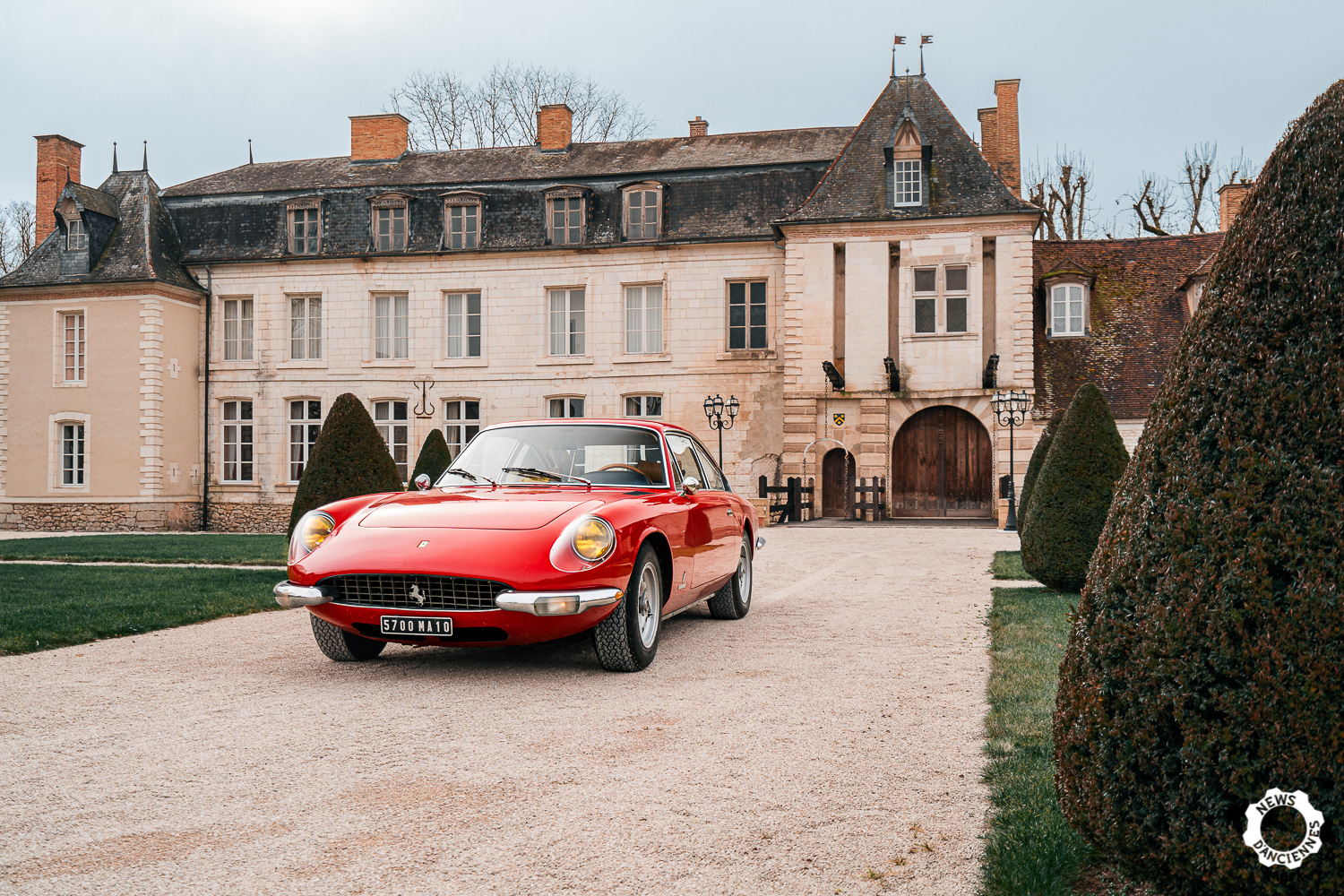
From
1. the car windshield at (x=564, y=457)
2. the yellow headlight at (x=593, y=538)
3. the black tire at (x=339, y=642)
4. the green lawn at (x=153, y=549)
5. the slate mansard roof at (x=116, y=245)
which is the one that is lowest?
the green lawn at (x=153, y=549)

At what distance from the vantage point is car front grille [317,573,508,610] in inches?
231

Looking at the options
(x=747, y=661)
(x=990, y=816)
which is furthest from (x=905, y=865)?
(x=747, y=661)

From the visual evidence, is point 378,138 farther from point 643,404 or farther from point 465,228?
point 643,404

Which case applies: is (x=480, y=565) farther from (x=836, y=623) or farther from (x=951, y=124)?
(x=951, y=124)

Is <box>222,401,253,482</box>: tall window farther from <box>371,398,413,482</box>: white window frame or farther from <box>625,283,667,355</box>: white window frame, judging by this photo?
<box>625,283,667,355</box>: white window frame

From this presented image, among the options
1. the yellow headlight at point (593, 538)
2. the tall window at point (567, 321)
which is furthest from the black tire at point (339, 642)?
the tall window at point (567, 321)

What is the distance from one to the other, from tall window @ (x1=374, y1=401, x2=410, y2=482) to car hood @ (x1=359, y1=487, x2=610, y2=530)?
23.9m

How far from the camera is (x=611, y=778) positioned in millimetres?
4191

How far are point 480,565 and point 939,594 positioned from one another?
6.36 m

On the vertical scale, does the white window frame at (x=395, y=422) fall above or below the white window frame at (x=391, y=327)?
below

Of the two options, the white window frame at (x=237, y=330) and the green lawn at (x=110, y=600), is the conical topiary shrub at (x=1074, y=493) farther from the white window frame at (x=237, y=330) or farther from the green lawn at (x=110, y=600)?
the white window frame at (x=237, y=330)

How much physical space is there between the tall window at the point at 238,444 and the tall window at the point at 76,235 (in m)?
5.90

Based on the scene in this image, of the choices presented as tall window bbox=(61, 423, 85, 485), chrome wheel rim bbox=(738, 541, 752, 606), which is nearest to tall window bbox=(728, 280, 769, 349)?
tall window bbox=(61, 423, 85, 485)

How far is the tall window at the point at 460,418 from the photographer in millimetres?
30188
